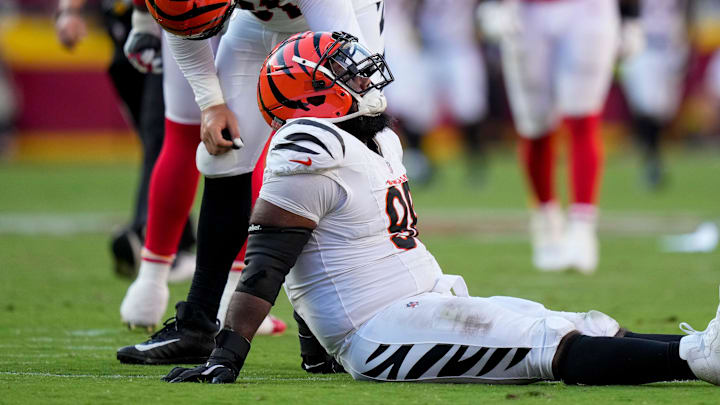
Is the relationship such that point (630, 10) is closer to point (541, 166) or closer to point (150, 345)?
point (541, 166)

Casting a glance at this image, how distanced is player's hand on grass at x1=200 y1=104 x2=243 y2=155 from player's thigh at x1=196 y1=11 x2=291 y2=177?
78 mm

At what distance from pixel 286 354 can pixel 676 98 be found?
50.8 ft

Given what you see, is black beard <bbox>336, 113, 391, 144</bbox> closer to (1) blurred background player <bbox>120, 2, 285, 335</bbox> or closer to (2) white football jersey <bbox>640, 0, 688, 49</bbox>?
(1) blurred background player <bbox>120, 2, 285, 335</bbox>

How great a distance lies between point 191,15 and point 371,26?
0.69 metres

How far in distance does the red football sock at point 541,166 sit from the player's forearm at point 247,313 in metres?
3.50

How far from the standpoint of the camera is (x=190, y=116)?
3.78 meters

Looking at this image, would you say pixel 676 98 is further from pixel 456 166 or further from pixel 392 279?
pixel 392 279

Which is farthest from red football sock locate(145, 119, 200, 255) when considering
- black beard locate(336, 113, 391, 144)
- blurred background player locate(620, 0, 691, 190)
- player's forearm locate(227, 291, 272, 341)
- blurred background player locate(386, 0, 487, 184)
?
blurred background player locate(386, 0, 487, 184)

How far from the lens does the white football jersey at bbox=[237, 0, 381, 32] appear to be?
11.4 feet

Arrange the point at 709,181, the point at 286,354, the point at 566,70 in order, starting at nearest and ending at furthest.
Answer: the point at 286,354 → the point at 566,70 → the point at 709,181

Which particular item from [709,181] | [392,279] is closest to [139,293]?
[392,279]

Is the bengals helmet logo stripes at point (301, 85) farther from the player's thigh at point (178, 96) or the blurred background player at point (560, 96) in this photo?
the blurred background player at point (560, 96)

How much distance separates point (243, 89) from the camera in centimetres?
358

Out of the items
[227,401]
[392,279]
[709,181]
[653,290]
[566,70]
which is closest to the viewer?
[227,401]
